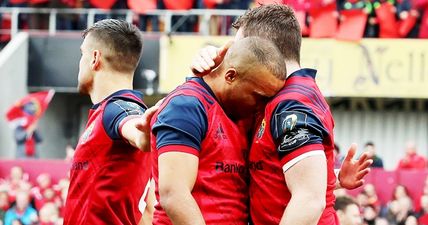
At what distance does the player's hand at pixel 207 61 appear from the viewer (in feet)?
18.2

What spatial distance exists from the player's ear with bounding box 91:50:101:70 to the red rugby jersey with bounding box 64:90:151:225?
0.21 metres

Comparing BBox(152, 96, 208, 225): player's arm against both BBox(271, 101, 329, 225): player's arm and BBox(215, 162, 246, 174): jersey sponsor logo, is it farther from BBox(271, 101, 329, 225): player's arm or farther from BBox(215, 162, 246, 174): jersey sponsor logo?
BBox(271, 101, 329, 225): player's arm

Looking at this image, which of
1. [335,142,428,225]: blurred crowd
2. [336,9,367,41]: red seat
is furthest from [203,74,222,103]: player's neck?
[336,9,367,41]: red seat

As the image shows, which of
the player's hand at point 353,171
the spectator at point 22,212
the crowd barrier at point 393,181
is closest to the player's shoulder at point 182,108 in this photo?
the player's hand at point 353,171

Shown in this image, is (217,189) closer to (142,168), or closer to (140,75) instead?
(142,168)

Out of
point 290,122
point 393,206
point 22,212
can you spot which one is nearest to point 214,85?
point 290,122

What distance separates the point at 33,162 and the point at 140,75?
3.53m

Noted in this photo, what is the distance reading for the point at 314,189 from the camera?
17.3ft

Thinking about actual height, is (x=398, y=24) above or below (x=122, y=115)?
below

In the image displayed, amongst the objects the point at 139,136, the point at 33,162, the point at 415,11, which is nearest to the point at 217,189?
the point at 139,136

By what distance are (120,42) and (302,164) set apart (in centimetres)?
189

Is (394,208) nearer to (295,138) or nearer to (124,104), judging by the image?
(124,104)

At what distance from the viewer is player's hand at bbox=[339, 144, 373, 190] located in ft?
19.7

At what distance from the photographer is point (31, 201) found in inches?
644
